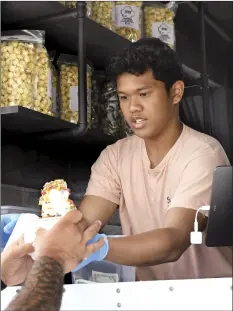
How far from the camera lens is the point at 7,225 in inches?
50.3

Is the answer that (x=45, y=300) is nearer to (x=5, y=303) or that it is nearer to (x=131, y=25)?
(x=5, y=303)

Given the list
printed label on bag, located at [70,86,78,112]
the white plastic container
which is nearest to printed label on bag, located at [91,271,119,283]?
the white plastic container

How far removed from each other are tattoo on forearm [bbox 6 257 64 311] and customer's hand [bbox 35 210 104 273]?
1.3 inches

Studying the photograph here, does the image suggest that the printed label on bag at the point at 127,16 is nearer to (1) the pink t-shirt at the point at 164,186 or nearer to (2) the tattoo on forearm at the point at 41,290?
Result: (1) the pink t-shirt at the point at 164,186

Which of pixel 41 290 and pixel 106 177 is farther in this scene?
pixel 106 177

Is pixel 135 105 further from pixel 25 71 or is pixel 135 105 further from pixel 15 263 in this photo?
pixel 15 263

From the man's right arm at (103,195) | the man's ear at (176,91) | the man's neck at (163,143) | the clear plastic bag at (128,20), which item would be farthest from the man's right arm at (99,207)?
the clear plastic bag at (128,20)

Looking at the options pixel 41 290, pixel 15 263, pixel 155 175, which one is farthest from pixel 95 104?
pixel 41 290

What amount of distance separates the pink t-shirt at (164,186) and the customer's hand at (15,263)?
239 millimetres

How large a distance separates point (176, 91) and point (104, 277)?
444 millimetres

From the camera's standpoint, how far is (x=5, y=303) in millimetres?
1193

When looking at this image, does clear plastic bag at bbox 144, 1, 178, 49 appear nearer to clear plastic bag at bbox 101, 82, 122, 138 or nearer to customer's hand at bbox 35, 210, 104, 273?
clear plastic bag at bbox 101, 82, 122, 138

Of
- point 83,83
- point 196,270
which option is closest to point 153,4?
point 83,83

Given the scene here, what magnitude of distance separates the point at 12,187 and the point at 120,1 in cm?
53
